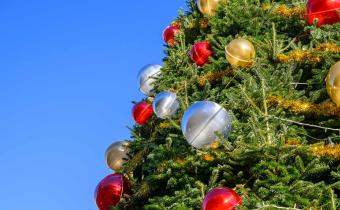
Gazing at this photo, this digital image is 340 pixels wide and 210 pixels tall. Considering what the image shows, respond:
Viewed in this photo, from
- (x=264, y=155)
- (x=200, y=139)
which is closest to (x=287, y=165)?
(x=264, y=155)

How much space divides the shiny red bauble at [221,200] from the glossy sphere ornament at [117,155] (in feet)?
9.01

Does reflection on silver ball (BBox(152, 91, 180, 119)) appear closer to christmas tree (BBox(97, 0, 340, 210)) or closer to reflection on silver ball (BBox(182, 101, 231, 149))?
christmas tree (BBox(97, 0, 340, 210))

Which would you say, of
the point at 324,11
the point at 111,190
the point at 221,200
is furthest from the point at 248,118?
the point at 111,190

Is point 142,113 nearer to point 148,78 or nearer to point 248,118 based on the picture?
point 148,78

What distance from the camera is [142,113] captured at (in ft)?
20.8

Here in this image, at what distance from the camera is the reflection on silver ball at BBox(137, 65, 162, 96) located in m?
6.79

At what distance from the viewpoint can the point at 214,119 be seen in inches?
157

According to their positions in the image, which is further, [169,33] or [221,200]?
[169,33]

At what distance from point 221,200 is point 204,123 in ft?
2.25

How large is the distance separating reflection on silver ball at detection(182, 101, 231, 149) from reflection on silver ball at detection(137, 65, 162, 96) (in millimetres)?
2788

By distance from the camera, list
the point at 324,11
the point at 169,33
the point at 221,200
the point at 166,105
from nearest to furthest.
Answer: the point at 221,200 → the point at 324,11 → the point at 166,105 → the point at 169,33

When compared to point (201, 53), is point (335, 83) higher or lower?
lower

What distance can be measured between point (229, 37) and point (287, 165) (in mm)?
2441

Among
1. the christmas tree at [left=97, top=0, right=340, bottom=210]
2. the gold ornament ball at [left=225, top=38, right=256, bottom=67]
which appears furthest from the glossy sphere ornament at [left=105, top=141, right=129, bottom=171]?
the gold ornament ball at [left=225, top=38, right=256, bottom=67]
